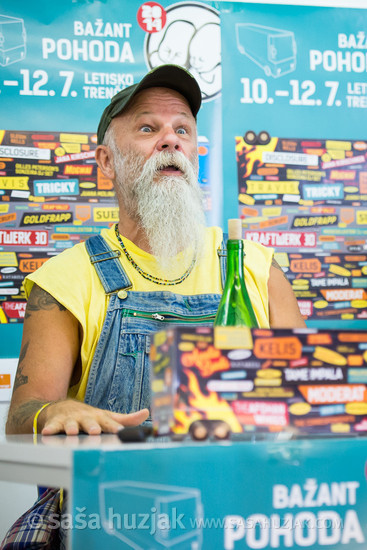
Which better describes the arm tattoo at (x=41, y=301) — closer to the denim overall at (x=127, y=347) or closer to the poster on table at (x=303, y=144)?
the denim overall at (x=127, y=347)

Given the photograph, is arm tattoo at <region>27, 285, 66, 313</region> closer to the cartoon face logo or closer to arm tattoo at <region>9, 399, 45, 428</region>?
arm tattoo at <region>9, 399, 45, 428</region>

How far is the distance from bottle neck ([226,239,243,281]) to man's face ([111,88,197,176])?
68cm

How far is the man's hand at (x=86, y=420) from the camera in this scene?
3.04 ft

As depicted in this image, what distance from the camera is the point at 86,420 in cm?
95

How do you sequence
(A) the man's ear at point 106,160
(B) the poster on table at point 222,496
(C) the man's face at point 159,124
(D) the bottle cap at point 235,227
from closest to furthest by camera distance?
(B) the poster on table at point 222,496
(D) the bottle cap at point 235,227
(C) the man's face at point 159,124
(A) the man's ear at point 106,160

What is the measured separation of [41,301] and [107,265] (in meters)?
0.18

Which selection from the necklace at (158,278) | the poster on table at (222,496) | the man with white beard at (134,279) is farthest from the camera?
the necklace at (158,278)

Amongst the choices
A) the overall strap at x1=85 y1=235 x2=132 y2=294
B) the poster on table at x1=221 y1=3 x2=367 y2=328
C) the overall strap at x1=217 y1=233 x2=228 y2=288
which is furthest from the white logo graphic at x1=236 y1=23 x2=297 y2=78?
the overall strap at x1=85 y1=235 x2=132 y2=294

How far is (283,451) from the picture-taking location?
2.17 feet

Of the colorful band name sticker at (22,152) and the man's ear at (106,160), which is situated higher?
the colorful band name sticker at (22,152)

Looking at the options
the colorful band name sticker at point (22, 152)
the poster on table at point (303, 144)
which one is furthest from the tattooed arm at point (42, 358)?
the poster on table at point (303, 144)

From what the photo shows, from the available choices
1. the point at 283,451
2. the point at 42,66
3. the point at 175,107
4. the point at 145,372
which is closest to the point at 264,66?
the point at 42,66

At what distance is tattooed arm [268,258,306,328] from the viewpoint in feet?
5.26

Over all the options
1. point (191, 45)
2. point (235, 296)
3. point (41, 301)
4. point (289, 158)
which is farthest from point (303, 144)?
point (235, 296)
